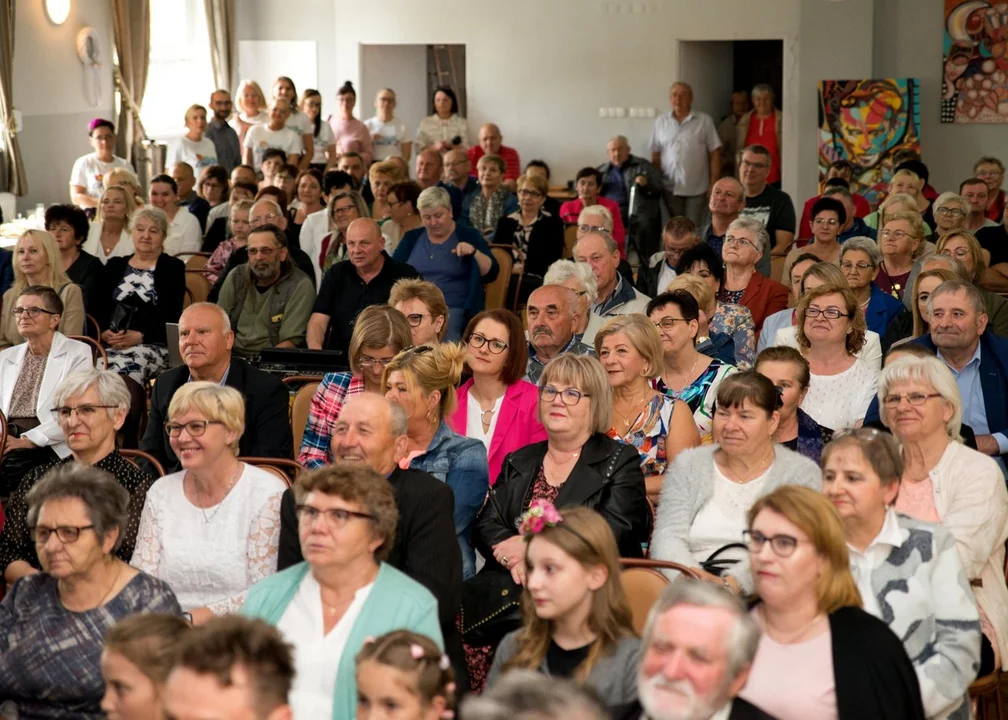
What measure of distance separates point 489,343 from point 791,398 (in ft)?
3.28

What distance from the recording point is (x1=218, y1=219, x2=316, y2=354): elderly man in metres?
6.43

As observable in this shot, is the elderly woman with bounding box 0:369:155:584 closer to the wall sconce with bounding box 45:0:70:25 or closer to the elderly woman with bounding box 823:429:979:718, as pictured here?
the elderly woman with bounding box 823:429:979:718

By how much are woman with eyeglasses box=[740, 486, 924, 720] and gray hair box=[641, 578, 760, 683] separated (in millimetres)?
261

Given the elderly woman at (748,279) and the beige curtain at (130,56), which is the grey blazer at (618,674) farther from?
the beige curtain at (130,56)

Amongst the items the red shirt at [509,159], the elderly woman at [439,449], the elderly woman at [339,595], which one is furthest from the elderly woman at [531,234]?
the elderly woman at [339,595]

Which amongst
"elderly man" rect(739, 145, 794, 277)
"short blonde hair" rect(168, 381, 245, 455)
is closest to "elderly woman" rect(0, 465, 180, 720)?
"short blonde hair" rect(168, 381, 245, 455)

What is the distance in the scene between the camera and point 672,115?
12.6m

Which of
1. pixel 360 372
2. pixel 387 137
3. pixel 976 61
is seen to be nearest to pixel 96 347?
pixel 360 372

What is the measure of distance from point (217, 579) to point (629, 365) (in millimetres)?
1518

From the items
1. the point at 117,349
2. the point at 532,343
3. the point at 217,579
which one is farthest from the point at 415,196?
the point at 217,579

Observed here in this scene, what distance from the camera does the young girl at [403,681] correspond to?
8.34 feet

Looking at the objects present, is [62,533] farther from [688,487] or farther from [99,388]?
[688,487]

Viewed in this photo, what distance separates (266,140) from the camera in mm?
12070

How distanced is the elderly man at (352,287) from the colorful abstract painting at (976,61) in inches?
287
